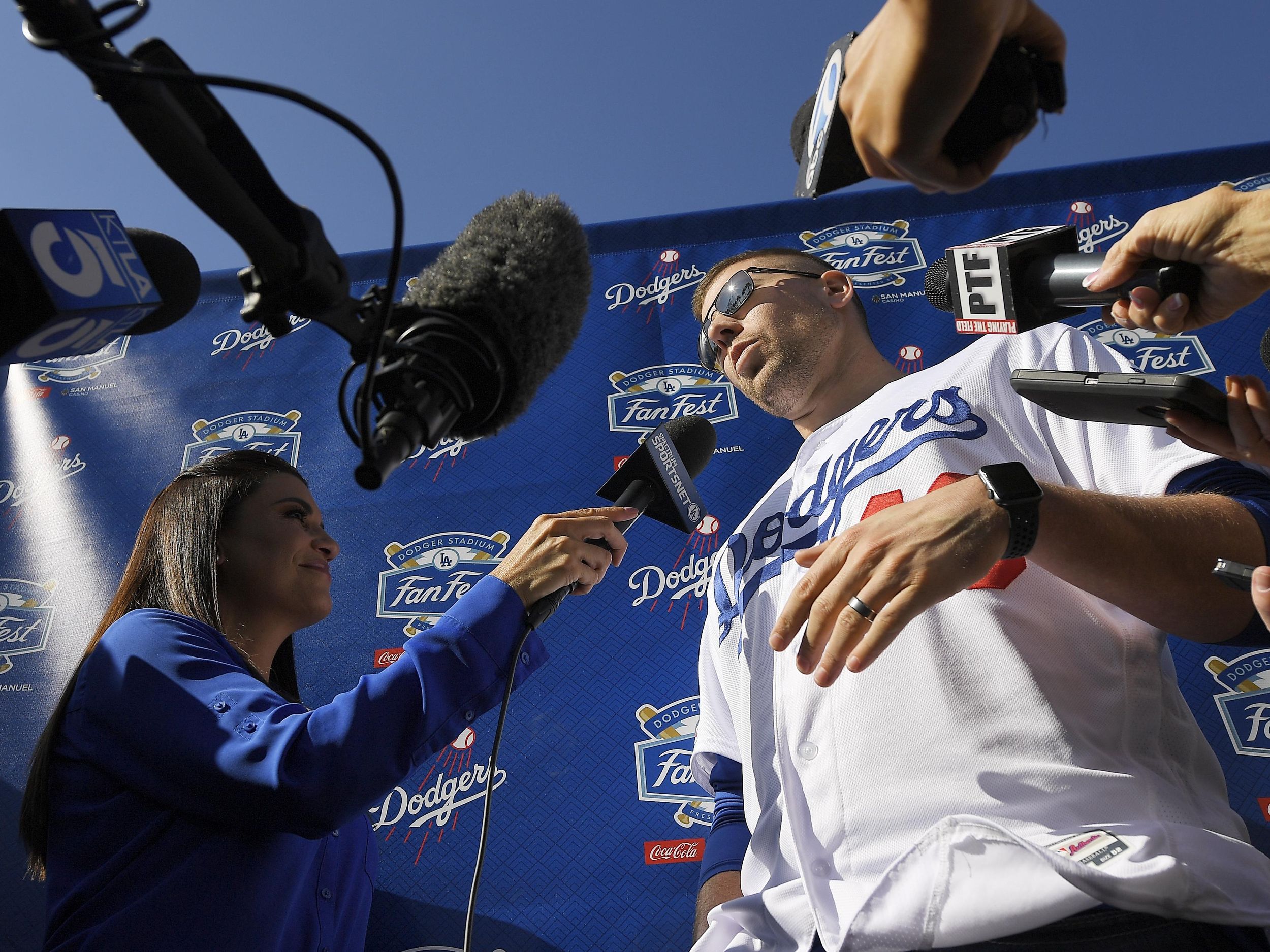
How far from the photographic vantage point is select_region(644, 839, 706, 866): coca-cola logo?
1.78 metres

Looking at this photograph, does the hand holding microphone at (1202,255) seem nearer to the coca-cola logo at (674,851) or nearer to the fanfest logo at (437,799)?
the coca-cola logo at (674,851)

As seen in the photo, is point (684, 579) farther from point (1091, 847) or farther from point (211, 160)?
point (211, 160)

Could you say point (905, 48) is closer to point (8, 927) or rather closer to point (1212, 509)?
point (1212, 509)

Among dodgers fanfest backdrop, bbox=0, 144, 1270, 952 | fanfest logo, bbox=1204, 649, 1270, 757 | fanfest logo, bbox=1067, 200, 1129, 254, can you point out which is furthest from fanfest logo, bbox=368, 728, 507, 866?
fanfest logo, bbox=1067, 200, 1129, 254

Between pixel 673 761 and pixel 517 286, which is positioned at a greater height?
pixel 517 286

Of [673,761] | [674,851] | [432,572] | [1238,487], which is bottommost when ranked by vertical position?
[674,851]

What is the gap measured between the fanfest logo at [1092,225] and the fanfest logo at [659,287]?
3.19ft

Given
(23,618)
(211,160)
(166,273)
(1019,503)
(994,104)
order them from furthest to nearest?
(23,618) → (1019,503) → (166,273) → (994,104) → (211,160)

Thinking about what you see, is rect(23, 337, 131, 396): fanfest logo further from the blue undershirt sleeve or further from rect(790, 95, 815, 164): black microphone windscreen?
rect(790, 95, 815, 164): black microphone windscreen

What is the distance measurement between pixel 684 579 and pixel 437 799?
2.25 feet

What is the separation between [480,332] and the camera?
0.89m

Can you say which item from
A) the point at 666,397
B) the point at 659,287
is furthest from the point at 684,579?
the point at 659,287

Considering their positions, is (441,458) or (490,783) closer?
(490,783)

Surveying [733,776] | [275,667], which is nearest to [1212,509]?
[733,776]
